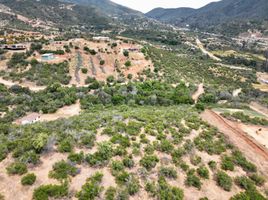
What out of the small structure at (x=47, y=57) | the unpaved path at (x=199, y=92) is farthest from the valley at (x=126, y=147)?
the small structure at (x=47, y=57)

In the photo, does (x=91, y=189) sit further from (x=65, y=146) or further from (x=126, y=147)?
(x=126, y=147)

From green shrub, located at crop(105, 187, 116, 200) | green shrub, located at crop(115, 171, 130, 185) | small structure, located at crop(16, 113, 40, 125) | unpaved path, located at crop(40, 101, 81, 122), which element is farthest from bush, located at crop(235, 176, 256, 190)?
small structure, located at crop(16, 113, 40, 125)

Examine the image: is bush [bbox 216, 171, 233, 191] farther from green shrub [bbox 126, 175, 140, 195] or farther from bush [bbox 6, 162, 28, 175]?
bush [bbox 6, 162, 28, 175]

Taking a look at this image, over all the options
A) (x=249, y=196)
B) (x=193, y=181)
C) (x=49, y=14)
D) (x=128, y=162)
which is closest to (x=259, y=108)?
(x=249, y=196)

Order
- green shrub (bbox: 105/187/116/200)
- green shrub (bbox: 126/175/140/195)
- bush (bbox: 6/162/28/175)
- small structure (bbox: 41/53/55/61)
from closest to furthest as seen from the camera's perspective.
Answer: green shrub (bbox: 105/187/116/200) < green shrub (bbox: 126/175/140/195) < bush (bbox: 6/162/28/175) < small structure (bbox: 41/53/55/61)

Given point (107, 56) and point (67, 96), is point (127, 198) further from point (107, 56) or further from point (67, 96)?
point (107, 56)

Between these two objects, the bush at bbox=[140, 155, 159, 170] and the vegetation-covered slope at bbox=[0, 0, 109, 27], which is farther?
the vegetation-covered slope at bbox=[0, 0, 109, 27]
